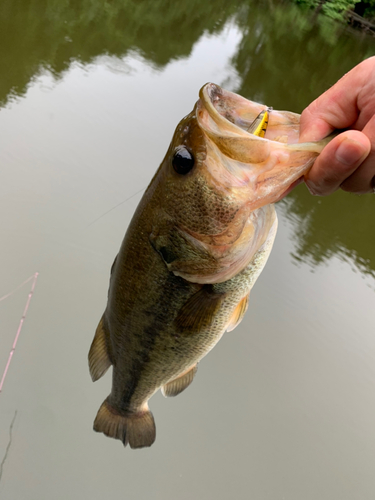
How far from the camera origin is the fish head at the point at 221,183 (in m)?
1.17

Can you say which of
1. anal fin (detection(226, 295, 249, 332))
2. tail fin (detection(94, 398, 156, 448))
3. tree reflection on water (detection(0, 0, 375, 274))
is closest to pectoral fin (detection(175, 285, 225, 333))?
anal fin (detection(226, 295, 249, 332))

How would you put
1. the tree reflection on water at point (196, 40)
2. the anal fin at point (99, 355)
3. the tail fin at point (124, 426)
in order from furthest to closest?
1. the tree reflection on water at point (196, 40)
2. the tail fin at point (124, 426)
3. the anal fin at point (99, 355)

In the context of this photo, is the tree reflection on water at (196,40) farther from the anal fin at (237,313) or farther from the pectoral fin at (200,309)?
the pectoral fin at (200,309)

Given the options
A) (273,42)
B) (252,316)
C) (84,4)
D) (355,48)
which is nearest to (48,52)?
(84,4)

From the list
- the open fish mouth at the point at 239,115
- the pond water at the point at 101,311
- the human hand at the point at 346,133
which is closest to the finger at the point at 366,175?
the human hand at the point at 346,133

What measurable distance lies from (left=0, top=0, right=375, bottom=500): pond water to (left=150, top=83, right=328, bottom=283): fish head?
2.20m

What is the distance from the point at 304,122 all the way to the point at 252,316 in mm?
2831

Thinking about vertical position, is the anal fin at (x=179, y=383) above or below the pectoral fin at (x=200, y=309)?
below

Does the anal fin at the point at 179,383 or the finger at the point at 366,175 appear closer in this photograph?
the finger at the point at 366,175

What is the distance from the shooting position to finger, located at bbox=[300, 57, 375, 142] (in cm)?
130

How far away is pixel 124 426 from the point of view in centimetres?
199

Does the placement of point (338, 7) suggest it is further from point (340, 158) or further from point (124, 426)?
point (124, 426)

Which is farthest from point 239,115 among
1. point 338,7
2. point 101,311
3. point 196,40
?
point 338,7

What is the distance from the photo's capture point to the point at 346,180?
132 centimetres
